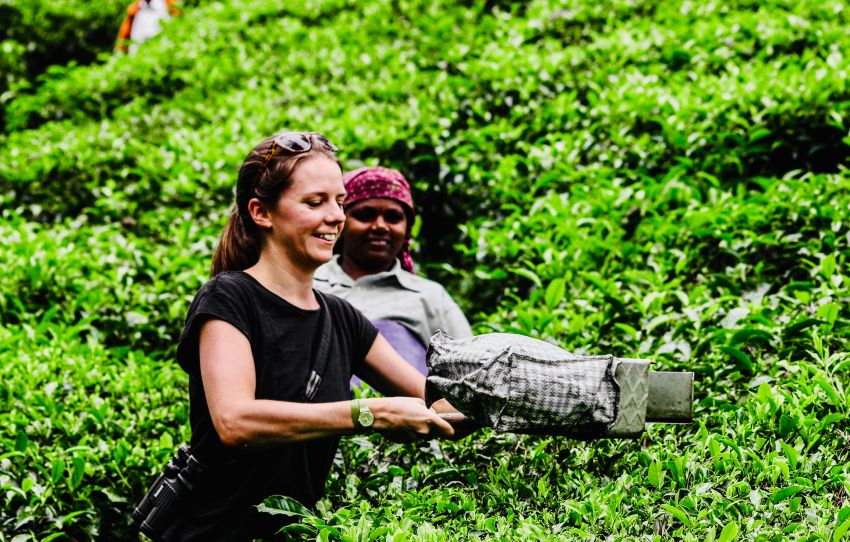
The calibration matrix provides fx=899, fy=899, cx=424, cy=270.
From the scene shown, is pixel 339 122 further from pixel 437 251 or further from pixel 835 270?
pixel 835 270

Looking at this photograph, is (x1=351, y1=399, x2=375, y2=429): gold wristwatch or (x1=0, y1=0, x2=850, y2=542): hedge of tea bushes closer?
(x1=351, y1=399, x2=375, y2=429): gold wristwatch

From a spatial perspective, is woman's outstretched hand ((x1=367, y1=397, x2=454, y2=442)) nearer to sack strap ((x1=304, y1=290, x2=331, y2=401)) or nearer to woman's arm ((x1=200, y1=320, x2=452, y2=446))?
woman's arm ((x1=200, y1=320, x2=452, y2=446))

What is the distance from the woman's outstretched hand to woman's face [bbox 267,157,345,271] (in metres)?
0.48

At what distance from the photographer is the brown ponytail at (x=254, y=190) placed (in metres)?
2.56

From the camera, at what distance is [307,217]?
254cm

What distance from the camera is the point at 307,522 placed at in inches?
94.3

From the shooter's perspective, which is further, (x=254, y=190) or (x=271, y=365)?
(x=254, y=190)

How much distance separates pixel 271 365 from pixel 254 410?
23cm

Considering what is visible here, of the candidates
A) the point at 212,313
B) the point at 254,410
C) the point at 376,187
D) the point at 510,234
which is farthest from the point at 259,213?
the point at 510,234

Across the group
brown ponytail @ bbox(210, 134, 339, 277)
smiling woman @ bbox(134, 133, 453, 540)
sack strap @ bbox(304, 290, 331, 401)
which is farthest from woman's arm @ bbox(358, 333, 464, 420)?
brown ponytail @ bbox(210, 134, 339, 277)

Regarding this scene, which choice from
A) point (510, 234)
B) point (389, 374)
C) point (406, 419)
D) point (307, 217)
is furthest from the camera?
point (510, 234)

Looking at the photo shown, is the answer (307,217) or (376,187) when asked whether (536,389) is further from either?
(376,187)

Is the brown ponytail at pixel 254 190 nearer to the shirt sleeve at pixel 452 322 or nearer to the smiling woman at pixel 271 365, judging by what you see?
the smiling woman at pixel 271 365

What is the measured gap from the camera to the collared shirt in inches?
154
